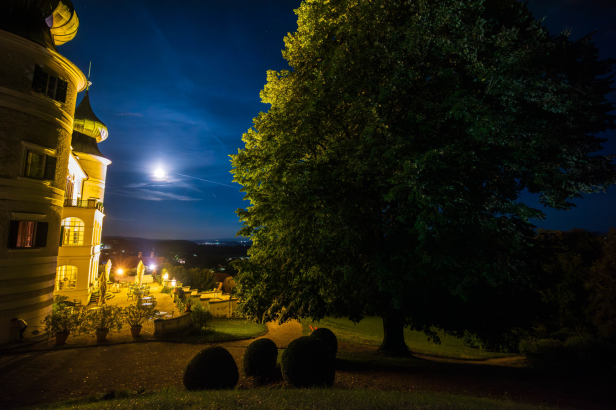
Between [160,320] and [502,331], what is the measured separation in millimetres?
15492

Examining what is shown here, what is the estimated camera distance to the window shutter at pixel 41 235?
569 inches

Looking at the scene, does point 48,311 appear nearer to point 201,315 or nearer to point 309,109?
point 201,315

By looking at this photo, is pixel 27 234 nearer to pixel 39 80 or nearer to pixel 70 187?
pixel 39 80

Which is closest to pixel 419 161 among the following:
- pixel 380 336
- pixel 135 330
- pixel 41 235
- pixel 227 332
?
pixel 135 330

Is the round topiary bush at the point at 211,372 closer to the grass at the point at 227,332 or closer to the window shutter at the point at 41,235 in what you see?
the grass at the point at 227,332

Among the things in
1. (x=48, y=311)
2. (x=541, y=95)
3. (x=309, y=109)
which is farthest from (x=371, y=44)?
(x=48, y=311)

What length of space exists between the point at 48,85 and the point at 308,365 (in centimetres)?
1717

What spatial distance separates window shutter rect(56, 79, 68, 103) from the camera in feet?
50.5

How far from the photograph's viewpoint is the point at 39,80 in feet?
47.5

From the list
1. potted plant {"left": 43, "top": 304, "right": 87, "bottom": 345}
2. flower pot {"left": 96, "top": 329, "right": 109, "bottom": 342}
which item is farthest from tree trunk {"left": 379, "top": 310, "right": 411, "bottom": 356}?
potted plant {"left": 43, "top": 304, "right": 87, "bottom": 345}

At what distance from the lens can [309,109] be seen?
10.5 metres

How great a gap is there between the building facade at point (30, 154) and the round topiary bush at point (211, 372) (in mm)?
10810

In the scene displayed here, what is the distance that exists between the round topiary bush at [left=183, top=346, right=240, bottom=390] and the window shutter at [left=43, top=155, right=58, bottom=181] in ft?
41.2

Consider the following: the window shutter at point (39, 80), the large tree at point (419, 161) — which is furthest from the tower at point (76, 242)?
the large tree at point (419, 161)
